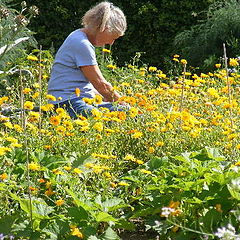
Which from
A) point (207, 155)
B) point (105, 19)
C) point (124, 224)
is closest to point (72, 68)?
point (105, 19)

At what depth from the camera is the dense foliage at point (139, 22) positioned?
315 inches

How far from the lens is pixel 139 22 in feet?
26.9

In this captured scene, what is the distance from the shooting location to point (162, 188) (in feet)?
8.61

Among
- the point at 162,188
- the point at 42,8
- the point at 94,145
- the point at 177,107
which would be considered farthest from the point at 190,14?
the point at 162,188

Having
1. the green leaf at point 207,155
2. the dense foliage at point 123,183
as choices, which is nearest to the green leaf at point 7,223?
the dense foliage at point 123,183

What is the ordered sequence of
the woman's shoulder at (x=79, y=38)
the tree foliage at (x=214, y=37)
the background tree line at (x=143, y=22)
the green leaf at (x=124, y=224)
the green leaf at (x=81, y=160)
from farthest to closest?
1. the background tree line at (x=143, y=22)
2. the tree foliage at (x=214, y=37)
3. the woman's shoulder at (x=79, y=38)
4. the green leaf at (x=81, y=160)
5. the green leaf at (x=124, y=224)

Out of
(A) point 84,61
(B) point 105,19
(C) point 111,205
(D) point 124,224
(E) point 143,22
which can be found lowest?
(D) point 124,224

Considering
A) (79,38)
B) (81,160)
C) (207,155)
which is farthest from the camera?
(79,38)

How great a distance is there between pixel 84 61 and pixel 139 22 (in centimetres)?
405

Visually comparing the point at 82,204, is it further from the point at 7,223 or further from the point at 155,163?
the point at 155,163

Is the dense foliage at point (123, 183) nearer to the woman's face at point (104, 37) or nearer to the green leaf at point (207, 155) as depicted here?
the green leaf at point (207, 155)

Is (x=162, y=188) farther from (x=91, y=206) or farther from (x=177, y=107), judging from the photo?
(x=177, y=107)

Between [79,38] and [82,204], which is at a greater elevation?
[79,38]

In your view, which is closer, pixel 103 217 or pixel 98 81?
pixel 103 217
